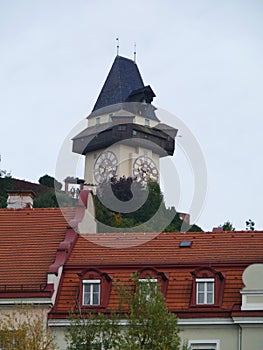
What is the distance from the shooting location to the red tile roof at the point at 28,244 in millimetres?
53781

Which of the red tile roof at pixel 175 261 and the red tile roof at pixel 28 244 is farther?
the red tile roof at pixel 28 244

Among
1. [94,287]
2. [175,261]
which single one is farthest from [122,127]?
[94,287]

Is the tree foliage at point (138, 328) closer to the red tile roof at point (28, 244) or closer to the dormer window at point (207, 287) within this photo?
the dormer window at point (207, 287)

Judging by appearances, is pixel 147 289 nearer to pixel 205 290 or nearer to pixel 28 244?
pixel 205 290

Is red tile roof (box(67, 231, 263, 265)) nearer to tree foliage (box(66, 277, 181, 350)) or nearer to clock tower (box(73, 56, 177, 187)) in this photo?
tree foliage (box(66, 277, 181, 350))

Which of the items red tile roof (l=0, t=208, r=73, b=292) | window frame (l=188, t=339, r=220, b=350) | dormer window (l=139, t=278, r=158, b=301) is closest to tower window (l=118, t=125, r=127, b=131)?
red tile roof (l=0, t=208, r=73, b=292)

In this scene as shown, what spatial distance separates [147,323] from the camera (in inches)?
1772

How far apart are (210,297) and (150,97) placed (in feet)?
387

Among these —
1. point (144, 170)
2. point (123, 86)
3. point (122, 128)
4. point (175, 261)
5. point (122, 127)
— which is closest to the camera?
point (175, 261)

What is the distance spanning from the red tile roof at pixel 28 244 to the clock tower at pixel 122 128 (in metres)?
60.5

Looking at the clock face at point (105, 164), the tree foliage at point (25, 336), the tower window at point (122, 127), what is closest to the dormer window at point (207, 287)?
the tree foliage at point (25, 336)

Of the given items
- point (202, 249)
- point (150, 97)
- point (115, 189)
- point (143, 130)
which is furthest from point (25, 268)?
point (150, 97)

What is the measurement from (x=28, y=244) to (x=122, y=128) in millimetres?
102686

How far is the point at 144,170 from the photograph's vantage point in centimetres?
13888
